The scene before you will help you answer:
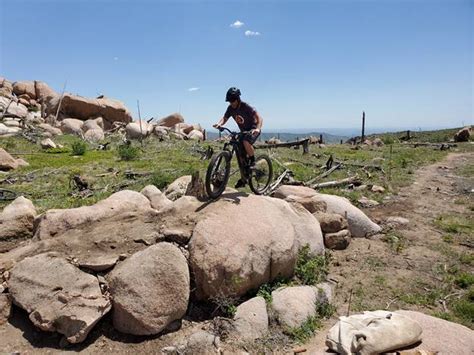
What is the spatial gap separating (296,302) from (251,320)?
0.88 m

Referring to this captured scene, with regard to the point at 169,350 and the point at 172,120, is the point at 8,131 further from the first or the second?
the point at 169,350

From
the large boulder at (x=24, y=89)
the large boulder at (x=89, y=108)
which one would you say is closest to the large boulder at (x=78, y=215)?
the large boulder at (x=89, y=108)

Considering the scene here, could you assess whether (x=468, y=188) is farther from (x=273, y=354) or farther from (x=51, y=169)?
(x=51, y=169)

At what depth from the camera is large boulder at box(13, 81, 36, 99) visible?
134 ft

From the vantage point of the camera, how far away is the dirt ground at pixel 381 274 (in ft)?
16.4

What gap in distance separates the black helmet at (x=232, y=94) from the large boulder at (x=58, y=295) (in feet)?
14.1

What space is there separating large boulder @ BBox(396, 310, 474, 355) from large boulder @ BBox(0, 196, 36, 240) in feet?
23.7

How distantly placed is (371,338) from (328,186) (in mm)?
9376

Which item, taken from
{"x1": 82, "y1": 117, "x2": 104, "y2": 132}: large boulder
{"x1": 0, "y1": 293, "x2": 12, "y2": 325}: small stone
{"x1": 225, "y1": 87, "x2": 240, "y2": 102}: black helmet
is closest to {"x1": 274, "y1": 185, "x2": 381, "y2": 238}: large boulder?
{"x1": 225, "y1": 87, "x2": 240, "y2": 102}: black helmet

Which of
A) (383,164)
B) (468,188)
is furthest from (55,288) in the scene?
(383,164)

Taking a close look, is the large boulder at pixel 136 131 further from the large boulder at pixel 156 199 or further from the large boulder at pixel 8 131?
the large boulder at pixel 156 199

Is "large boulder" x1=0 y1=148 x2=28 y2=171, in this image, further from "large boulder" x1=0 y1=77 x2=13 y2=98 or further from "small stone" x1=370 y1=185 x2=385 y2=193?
"large boulder" x1=0 y1=77 x2=13 y2=98

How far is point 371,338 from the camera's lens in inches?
180

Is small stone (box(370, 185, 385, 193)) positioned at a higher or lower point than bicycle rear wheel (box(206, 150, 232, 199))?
lower
